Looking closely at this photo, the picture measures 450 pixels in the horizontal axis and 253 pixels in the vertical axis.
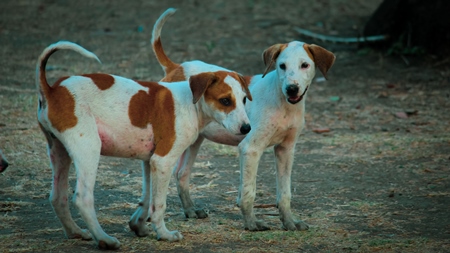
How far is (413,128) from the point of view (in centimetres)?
1030

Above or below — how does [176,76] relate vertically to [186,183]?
above

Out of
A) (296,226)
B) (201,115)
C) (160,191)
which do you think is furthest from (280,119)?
(160,191)

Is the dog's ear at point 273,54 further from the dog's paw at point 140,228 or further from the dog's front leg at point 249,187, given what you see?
the dog's paw at point 140,228

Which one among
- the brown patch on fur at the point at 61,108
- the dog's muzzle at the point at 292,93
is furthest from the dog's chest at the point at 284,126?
the brown patch on fur at the point at 61,108

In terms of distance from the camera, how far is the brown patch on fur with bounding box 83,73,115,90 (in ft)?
18.4

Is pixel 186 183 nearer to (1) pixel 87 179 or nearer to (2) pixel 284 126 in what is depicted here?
(2) pixel 284 126

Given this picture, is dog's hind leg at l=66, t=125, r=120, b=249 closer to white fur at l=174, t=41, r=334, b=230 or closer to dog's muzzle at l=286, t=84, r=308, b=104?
white fur at l=174, t=41, r=334, b=230

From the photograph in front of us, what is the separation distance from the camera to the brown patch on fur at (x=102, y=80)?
5.61 meters

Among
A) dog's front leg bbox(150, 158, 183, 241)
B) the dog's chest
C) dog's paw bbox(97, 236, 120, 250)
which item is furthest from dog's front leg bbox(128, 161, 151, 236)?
the dog's chest

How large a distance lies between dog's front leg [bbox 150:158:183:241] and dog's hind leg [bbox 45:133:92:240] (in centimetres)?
54

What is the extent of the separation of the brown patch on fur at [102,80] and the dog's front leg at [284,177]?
1657 millimetres

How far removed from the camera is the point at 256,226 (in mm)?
6277

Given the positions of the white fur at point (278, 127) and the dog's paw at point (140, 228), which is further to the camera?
the white fur at point (278, 127)

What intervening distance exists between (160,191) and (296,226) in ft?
4.24
